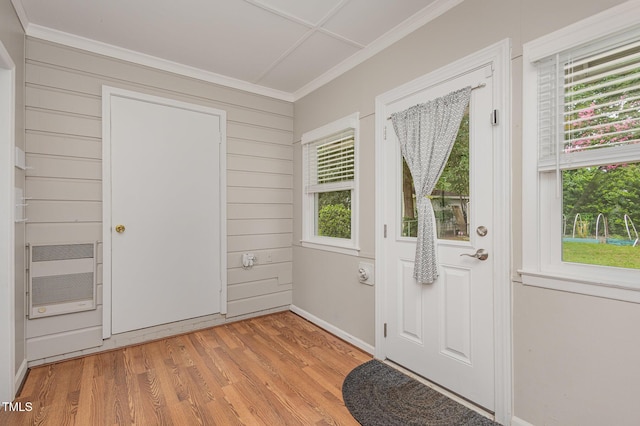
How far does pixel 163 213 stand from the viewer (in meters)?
2.96

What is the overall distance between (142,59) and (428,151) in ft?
8.87

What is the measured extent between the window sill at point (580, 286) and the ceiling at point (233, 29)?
1784mm

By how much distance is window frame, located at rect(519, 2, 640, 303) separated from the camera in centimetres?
141

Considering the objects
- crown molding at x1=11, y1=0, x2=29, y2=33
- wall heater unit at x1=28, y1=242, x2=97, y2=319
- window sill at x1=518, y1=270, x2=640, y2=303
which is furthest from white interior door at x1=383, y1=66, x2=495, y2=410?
crown molding at x1=11, y1=0, x2=29, y2=33

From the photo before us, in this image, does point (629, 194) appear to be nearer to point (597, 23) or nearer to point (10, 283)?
point (597, 23)

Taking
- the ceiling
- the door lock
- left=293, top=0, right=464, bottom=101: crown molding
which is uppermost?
the ceiling

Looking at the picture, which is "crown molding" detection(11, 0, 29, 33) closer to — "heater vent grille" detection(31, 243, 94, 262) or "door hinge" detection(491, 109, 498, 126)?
"heater vent grille" detection(31, 243, 94, 262)

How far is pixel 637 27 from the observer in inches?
53.4

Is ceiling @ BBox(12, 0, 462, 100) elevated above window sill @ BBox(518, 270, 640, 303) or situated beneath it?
elevated above

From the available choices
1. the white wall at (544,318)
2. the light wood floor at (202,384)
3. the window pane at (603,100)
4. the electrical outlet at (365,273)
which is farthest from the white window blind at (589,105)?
the light wood floor at (202,384)

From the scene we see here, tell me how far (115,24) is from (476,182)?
9.52 feet

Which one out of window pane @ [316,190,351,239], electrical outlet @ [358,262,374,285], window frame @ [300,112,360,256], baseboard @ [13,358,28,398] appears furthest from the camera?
window pane @ [316,190,351,239]

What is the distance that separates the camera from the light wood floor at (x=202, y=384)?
6.12ft

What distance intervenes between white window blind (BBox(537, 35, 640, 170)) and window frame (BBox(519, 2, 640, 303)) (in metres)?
0.04
